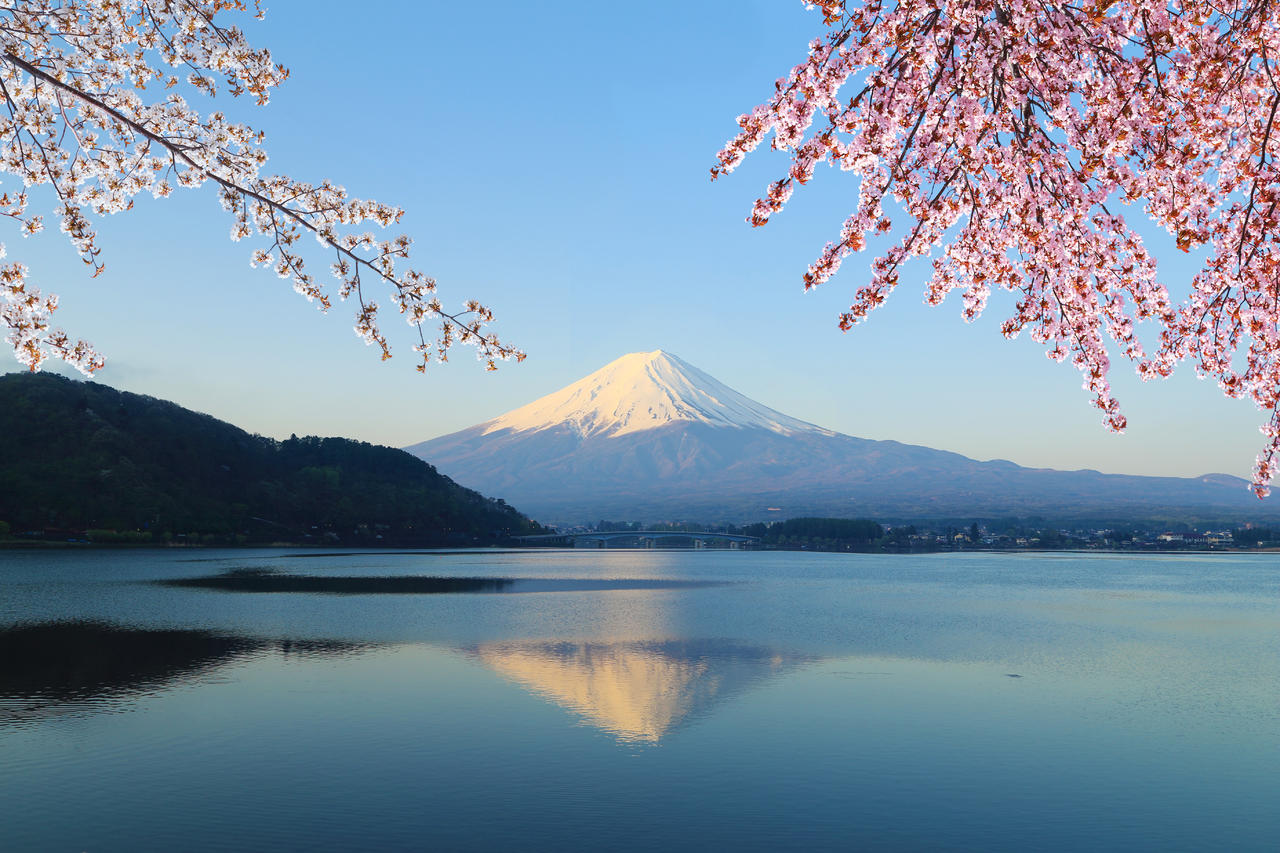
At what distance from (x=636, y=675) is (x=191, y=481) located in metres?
98.6

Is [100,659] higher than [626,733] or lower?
higher

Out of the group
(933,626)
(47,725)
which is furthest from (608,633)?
(47,725)

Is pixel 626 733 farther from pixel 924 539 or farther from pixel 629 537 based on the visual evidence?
pixel 924 539

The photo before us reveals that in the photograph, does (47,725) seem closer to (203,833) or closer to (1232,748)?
(203,833)

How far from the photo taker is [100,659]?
22.6 metres

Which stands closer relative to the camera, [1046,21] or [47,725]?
[1046,21]

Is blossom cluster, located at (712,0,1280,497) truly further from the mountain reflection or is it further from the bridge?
the bridge

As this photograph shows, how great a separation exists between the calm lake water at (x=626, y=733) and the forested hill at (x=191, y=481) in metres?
64.8

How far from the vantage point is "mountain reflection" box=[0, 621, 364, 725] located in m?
17.6

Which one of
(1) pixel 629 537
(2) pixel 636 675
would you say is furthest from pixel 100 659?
(1) pixel 629 537

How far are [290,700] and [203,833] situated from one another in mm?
7529

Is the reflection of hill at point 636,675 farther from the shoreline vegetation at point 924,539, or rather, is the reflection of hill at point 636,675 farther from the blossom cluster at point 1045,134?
the shoreline vegetation at point 924,539

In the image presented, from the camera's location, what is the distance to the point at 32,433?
9444 centimetres

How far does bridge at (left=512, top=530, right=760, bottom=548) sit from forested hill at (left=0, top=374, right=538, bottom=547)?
8087mm
